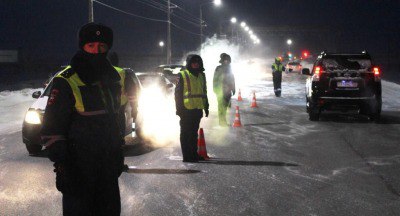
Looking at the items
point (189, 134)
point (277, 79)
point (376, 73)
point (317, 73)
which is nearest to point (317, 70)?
point (317, 73)

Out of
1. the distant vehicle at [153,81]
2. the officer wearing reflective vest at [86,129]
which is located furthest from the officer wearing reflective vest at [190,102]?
the distant vehicle at [153,81]

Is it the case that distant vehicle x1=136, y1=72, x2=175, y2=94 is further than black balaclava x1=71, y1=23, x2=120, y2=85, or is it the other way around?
distant vehicle x1=136, y1=72, x2=175, y2=94

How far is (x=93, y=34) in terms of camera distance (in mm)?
3662

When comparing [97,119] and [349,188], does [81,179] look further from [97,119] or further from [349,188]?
[349,188]

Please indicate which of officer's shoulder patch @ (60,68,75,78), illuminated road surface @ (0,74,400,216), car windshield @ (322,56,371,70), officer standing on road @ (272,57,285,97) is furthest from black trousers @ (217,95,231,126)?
officer standing on road @ (272,57,285,97)

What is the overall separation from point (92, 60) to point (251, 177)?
172 inches

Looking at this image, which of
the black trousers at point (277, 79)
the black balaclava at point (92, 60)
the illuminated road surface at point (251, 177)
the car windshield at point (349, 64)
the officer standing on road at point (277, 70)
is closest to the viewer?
the black balaclava at point (92, 60)

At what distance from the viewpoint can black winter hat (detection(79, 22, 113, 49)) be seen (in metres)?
3.64

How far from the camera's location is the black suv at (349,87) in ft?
45.4

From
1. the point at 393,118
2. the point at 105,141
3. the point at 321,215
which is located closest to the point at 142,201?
the point at 321,215

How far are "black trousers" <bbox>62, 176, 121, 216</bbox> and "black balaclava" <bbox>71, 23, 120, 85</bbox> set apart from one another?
2.46 feet

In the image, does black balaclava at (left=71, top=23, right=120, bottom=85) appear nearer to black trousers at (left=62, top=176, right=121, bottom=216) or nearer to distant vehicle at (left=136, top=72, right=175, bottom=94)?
black trousers at (left=62, top=176, right=121, bottom=216)

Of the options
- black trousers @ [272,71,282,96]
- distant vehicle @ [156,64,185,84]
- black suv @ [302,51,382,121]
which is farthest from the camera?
distant vehicle @ [156,64,185,84]

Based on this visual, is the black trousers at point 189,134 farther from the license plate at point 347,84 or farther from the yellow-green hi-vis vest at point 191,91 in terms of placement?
the license plate at point 347,84
